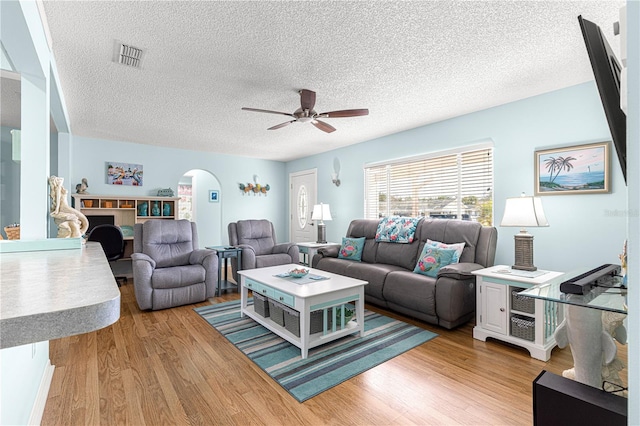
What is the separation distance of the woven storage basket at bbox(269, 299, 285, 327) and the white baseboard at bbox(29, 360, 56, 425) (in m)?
1.61

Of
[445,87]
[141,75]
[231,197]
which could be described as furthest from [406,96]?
[231,197]

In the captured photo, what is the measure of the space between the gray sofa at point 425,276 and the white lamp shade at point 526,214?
0.61 metres

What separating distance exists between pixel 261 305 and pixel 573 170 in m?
3.28

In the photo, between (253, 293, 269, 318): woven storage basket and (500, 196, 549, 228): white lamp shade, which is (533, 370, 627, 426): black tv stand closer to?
(500, 196, 549, 228): white lamp shade

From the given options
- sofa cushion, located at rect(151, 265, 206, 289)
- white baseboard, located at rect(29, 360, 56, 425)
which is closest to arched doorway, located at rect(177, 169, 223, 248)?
sofa cushion, located at rect(151, 265, 206, 289)

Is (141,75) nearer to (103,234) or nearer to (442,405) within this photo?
(103,234)

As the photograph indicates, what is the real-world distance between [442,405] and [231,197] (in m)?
5.42

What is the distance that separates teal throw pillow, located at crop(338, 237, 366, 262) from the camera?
13.8ft

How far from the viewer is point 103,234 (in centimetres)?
436

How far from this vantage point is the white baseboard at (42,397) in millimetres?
1603

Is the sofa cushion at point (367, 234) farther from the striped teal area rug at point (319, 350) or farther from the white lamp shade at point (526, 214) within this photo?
the white lamp shade at point (526, 214)

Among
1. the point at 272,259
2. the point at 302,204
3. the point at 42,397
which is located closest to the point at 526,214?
the point at 272,259

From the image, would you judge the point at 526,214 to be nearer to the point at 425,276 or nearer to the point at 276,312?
the point at 425,276

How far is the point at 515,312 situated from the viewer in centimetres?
254
